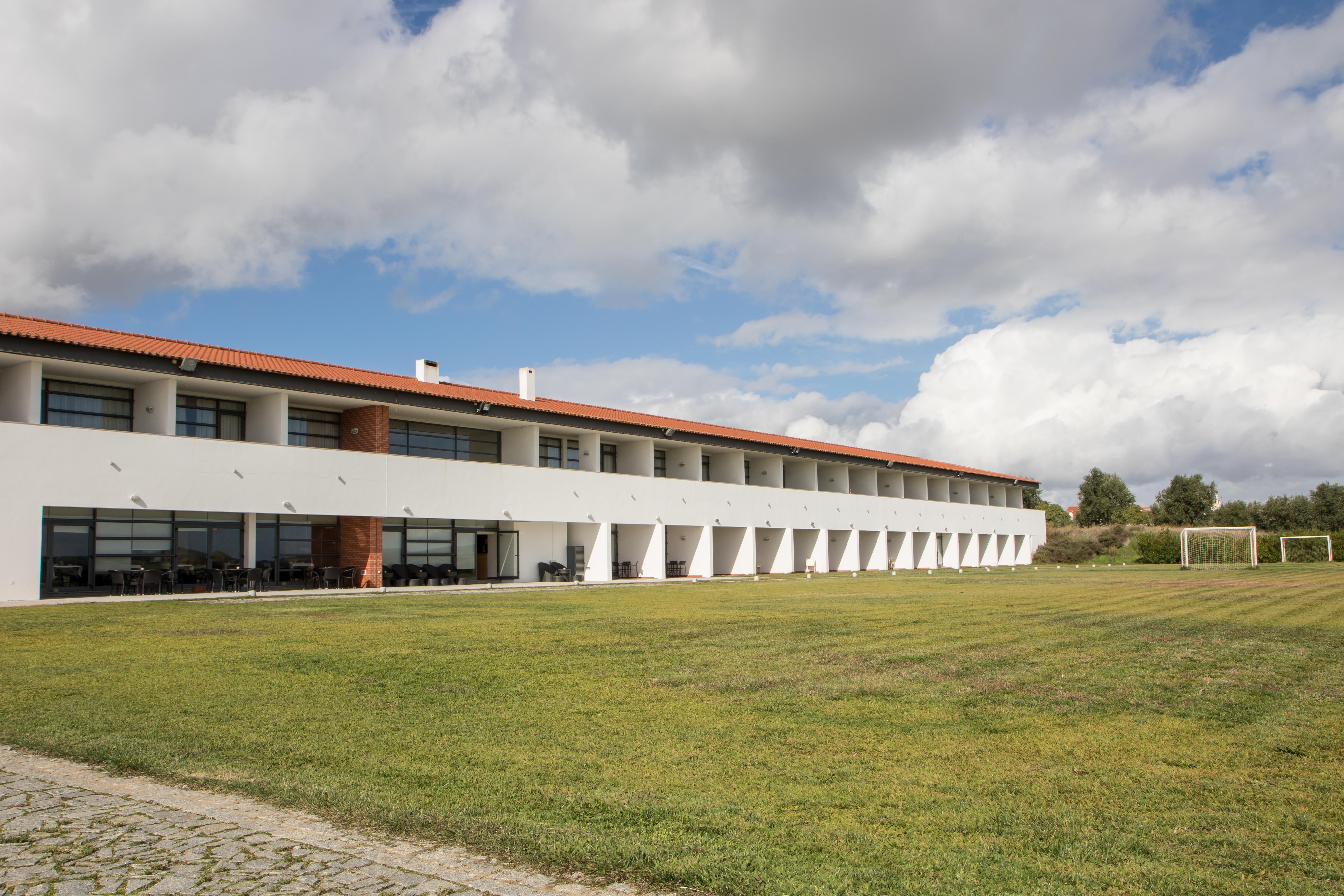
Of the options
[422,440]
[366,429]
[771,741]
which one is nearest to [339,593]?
[366,429]

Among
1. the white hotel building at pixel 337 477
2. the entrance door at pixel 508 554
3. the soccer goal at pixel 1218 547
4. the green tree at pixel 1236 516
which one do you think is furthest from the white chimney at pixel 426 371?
the green tree at pixel 1236 516

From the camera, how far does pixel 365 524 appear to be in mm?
30188

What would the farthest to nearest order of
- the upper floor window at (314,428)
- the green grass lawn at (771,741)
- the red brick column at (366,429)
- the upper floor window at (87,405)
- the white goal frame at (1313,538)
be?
the white goal frame at (1313,538)
the red brick column at (366,429)
the upper floor window at (314,428)
the upper floor window at (87,405)
the green grass lawn at (771,741)

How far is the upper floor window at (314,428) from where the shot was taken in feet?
99.2

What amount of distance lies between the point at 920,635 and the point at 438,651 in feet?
21.8

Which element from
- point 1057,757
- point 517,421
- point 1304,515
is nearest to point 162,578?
point 517,421

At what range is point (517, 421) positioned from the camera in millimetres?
35031

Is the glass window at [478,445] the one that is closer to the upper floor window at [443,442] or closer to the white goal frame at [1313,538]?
the upper floor window at [443,442]

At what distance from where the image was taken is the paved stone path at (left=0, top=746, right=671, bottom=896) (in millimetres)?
3844

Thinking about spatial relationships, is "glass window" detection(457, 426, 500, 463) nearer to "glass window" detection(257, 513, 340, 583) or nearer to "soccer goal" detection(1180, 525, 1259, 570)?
"glass window" detection(257, 513, 340, 583)

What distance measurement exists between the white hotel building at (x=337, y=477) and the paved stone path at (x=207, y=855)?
21.4 m

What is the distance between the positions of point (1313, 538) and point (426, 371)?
161 ft

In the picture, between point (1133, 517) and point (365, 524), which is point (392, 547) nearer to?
point (365, 524)

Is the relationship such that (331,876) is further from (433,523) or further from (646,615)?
(433,523)
